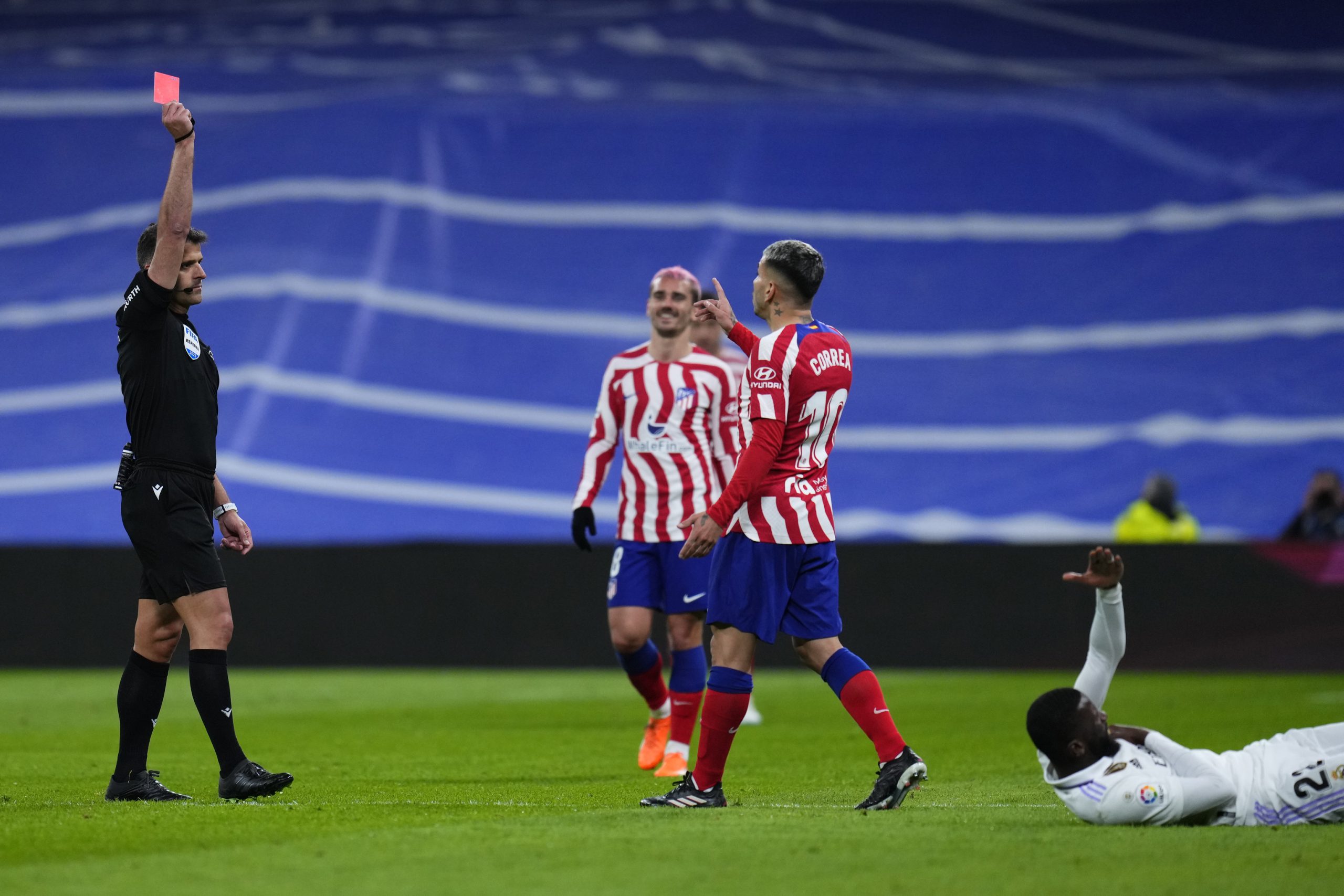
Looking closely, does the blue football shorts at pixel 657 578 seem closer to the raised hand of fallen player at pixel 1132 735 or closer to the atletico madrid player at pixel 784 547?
the atletico madrid player at pixel 784 547

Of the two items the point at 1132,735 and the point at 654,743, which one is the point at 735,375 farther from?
the point at 1132,735

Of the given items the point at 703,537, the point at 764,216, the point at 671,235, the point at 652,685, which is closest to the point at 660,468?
the point at 652,685

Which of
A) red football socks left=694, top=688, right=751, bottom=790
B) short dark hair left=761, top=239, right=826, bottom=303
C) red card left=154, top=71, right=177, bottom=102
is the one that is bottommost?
red football socks left=694, top=688, right=751, bottom=790

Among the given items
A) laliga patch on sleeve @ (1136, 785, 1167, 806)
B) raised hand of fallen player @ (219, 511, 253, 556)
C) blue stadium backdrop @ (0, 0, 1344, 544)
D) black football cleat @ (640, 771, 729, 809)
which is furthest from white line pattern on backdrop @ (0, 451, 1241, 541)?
laliga patch on sleeve @ (1136, 785, 1167, 806)

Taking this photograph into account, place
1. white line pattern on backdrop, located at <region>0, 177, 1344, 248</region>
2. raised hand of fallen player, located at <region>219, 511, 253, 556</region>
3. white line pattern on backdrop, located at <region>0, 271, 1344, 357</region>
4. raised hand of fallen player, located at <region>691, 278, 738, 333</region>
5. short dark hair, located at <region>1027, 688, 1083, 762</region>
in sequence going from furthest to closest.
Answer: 1. white line pattern on backdrop, located at <region>0, 177, 1344, 248</region>
2. white line pattern on backdrop, located at <region>0, 271, 1344, 357</region>
3. raised hand of fallen player, located at <region>219, 511, 253, 556</region>
4. raised hand of fallen player, located at <region>691, 278, 738, 333</region>
5. short dark hair, located at <region>1027, 688, 1083, 762</region>

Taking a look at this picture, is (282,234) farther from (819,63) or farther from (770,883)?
(770,883)

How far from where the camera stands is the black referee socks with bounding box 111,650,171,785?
5738 mm

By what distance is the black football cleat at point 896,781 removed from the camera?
5.28 meters

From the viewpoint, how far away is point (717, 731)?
535 cm

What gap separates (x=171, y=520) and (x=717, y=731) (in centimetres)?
197

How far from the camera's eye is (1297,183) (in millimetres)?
20766

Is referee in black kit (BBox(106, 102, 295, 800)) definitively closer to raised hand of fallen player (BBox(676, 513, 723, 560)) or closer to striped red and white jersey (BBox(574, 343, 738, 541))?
raised hand of fallen player (BBox(676, 513, 723, 560))

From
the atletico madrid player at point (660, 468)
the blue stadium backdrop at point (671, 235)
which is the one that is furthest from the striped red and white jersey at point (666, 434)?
the blue stadium backdrop at point (671, 235)

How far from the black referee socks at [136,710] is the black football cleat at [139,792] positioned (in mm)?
19
